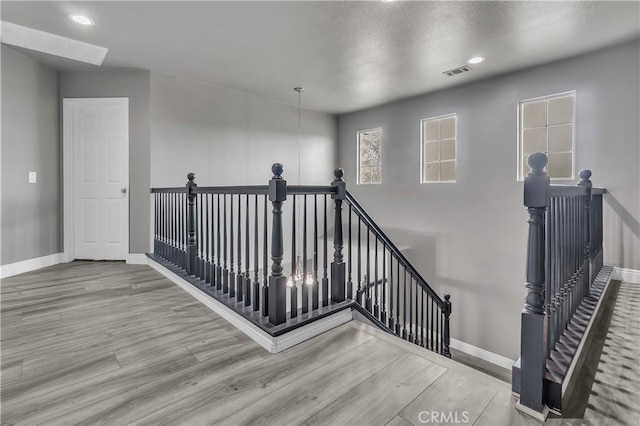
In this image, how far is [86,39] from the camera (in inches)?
137

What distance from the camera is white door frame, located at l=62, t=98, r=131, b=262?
4.35 meters

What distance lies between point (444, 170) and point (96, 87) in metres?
5.31

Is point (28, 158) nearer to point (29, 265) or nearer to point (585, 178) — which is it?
point (29, 265)

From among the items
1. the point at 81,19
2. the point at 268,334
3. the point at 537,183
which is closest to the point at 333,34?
the point at 81,19

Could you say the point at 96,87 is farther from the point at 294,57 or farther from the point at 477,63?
the point at 477,63

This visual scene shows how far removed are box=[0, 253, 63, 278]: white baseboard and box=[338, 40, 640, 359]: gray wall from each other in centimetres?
505

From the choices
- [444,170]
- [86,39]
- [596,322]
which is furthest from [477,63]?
[86,39]

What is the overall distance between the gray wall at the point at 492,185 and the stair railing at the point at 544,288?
8.34 ft

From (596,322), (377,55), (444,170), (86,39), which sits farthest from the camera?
(444,170)

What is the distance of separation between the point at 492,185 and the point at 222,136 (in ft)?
13.8

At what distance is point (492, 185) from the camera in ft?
15.4

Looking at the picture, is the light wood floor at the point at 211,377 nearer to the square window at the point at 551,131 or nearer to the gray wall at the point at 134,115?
the gray wall at the point at 134,115

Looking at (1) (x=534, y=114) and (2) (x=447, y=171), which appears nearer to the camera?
(1) (x=534, y=114)

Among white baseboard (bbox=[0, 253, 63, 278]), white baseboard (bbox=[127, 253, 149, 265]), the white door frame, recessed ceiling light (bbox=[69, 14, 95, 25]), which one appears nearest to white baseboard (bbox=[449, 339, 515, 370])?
white baseboard (bbox=[127, 253, 149, 265])
